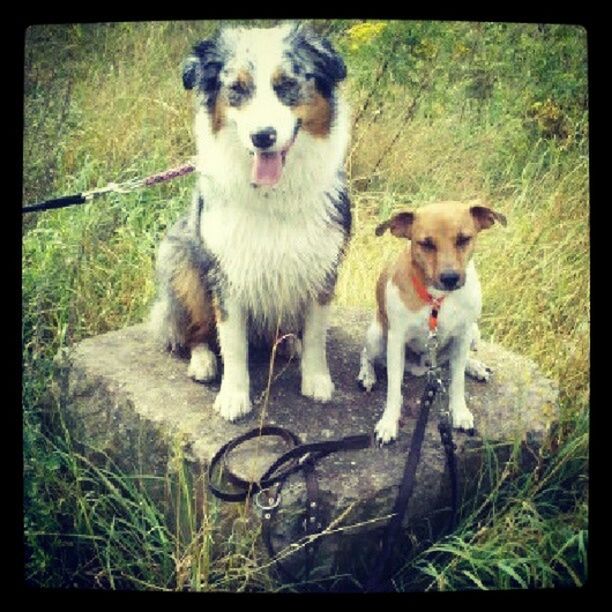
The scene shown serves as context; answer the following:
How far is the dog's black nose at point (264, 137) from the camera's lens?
219 centimetres

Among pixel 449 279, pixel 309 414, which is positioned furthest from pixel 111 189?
pixel 449 279

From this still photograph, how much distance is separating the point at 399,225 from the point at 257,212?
46 centimetres

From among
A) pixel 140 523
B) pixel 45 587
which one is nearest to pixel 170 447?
pixel 140 523

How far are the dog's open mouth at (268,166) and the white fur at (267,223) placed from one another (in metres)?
0.02

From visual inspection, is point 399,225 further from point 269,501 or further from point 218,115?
point 269,501

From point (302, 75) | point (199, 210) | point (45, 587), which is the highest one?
point (302, 75)

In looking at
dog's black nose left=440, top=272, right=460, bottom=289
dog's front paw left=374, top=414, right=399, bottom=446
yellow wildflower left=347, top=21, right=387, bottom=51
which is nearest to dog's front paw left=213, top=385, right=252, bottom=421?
dog's front paw left=374, top=414, right=399, bottom=446

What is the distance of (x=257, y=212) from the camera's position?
98.3 inches

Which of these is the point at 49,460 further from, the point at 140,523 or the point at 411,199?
the point at 411,199

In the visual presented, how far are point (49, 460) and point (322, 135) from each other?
1376 mm

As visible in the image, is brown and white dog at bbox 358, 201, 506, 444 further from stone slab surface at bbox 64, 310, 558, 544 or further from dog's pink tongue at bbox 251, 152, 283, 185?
dog's pink tongue at bbox 251, 152, 283, 185

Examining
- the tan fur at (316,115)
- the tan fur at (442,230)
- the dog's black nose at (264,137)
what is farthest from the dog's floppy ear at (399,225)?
the dog's black nose at (264,137)

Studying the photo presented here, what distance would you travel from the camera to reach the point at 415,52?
7.89 ft

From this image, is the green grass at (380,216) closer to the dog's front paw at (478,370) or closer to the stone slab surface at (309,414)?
the stone slab surface at (309,414)
